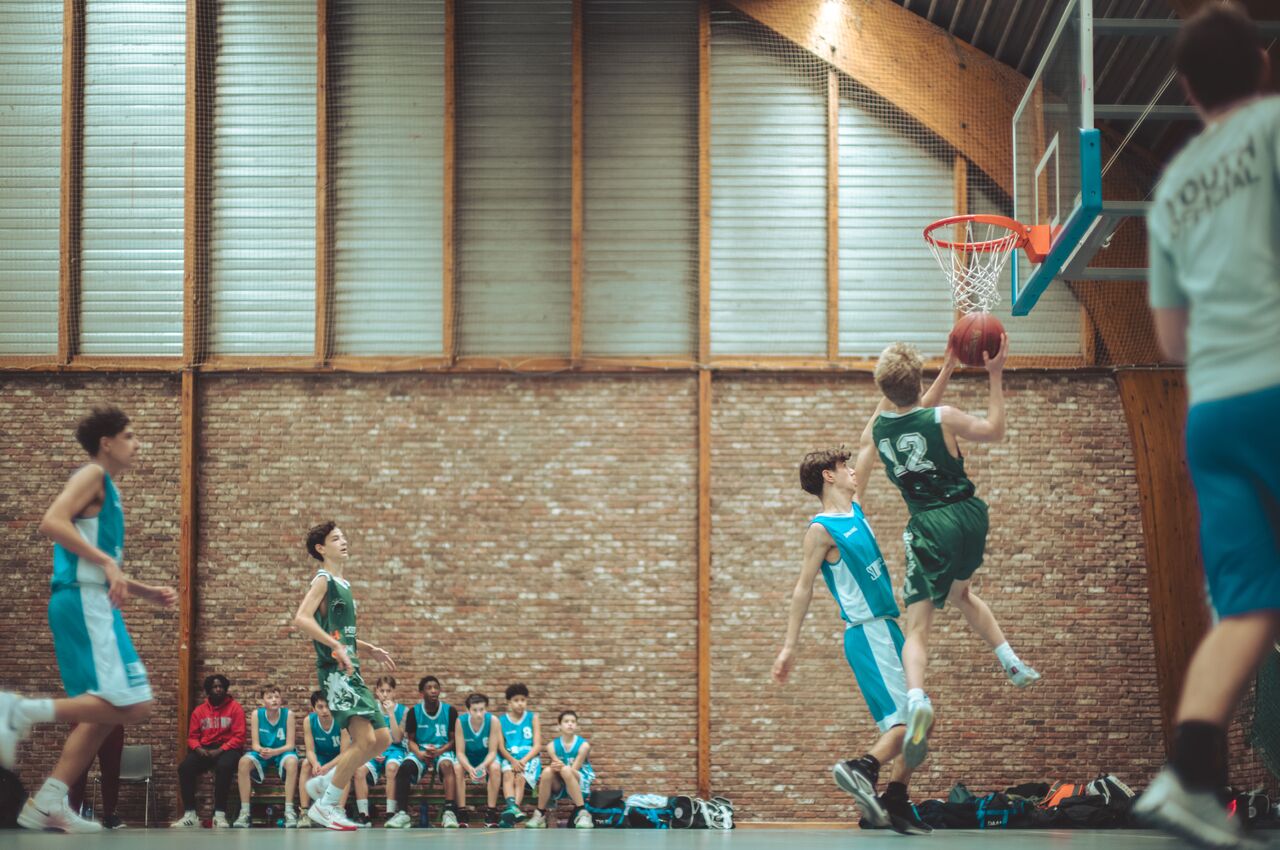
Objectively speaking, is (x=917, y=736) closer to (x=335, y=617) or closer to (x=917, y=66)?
(x=335, y=617)

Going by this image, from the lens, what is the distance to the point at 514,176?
1364 centimetres

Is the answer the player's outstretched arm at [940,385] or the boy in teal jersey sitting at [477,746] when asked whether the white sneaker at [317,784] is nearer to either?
the boy in teal jersey sitting at [477,746]

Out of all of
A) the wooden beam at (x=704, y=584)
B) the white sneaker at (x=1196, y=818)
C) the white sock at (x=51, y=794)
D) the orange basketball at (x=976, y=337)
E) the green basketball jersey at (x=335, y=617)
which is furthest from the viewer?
the wooden beam at (x=704, y=584)

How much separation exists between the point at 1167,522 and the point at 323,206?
9.07 m

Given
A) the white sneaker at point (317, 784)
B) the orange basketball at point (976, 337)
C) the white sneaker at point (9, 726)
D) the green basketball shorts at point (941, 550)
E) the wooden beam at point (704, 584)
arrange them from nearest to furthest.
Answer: the white sneaker at point (9, 726) → the green basketball shorts at point (941, 550) → the orange basketball at point (976, 337) → the white sneaker at point (317, 784) → the wooden beam at point (704, 584)

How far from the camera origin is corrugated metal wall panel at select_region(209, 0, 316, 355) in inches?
532

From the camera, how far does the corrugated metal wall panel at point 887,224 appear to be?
13352mm

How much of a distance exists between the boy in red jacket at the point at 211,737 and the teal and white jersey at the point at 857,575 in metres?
7.84

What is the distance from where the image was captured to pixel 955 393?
43.3 ft

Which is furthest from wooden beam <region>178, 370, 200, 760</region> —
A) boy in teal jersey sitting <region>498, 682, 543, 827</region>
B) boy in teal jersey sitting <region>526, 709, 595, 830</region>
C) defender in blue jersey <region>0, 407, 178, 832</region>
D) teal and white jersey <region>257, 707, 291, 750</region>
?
defender in blue jersey <region>0, 407, 178, 832</region>

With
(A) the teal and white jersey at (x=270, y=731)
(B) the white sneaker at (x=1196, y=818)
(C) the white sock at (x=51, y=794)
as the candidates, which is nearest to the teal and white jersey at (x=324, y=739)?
(A) the teal and white jersey at (x=270, y=731)

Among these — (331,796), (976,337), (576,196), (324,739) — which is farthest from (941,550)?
(576,196)

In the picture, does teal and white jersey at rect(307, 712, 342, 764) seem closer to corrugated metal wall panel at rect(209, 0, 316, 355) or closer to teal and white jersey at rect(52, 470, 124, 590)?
corrugated metal wall panel at rect(209, 0, 316, 355)

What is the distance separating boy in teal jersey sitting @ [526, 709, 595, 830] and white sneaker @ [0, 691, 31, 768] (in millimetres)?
7046
